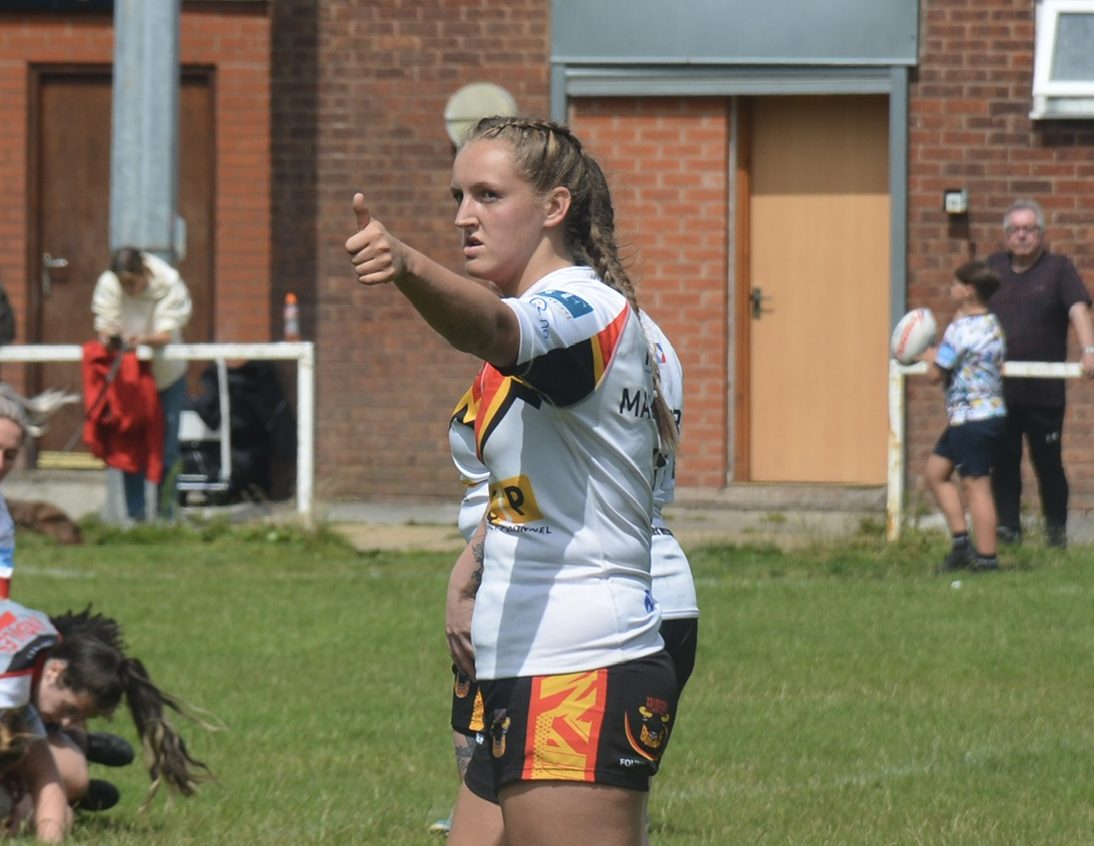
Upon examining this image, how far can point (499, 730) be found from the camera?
3.37 m

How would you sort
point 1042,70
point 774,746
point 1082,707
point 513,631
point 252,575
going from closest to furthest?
point 513,631
point 774,746
point 1082,707
point 252,575
point 1042,70

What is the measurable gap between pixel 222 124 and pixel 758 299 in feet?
13.6

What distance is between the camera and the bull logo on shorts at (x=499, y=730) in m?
3.35

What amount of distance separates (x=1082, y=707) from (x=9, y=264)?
32.7 ft

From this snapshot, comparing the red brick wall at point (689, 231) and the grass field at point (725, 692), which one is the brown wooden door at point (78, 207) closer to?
the red brick wall at point (689, 231)

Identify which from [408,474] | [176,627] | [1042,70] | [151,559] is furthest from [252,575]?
[1042,70]

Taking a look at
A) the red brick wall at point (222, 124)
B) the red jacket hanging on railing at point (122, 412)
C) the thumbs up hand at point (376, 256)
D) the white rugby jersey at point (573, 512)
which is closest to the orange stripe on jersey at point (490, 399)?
the white rugby jersey at point (573, 512)

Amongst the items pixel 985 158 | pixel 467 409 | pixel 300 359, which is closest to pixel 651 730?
pixel 467 409

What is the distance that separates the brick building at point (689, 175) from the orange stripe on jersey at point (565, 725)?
11.5 m

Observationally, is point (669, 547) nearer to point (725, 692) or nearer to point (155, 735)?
point (155, 735)

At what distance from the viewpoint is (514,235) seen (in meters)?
3.38

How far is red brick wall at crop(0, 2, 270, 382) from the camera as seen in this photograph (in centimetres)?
1496

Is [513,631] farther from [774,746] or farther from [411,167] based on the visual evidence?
[411,167]

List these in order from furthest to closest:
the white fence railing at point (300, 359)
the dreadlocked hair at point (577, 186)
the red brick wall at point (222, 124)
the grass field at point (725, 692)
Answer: the red brick wall at point (222, 124), the white fence railing at point (300, 359), the grass field at point (725, 692), the dreadlocked hair at point (577, 186)
